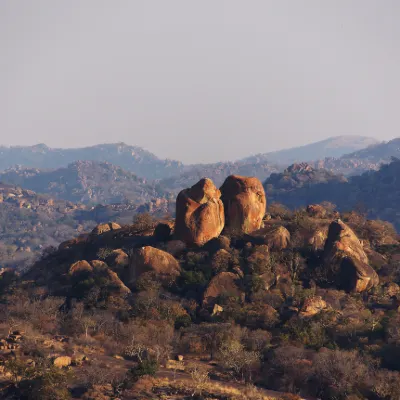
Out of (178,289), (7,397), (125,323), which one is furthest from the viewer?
(178,289)

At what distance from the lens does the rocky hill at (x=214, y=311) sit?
39781 millimetres

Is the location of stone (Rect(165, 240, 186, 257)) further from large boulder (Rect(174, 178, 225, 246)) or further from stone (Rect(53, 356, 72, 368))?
stone (Rect(53, 356, 72, 368))

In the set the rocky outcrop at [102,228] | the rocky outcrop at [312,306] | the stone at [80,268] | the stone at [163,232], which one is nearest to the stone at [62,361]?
the stone at [80,268]

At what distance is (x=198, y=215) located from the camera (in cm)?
6406

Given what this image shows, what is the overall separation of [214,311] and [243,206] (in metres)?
17.6

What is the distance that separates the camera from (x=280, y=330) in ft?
166

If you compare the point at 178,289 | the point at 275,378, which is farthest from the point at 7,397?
the point at 178,289

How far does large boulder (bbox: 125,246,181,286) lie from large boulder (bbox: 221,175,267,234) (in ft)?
34.8

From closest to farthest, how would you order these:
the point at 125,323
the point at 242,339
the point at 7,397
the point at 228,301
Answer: the point at 7,397 → the point at 242,339 → the point at 125,323 → the point at 228,301

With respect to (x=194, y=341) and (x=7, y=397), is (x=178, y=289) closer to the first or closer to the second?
(x=194, y=341)

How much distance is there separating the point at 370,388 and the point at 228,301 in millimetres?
18621

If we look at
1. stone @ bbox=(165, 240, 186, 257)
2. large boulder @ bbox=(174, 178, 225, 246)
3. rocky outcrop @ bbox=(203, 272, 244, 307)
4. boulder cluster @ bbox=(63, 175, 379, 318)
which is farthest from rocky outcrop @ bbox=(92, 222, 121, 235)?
rocky outcrop @ bbox=(203, 272, 244, 307)

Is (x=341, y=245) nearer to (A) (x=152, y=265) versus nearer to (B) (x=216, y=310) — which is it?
(B) (x=216, y=310)

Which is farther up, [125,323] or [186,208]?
[186,208]
